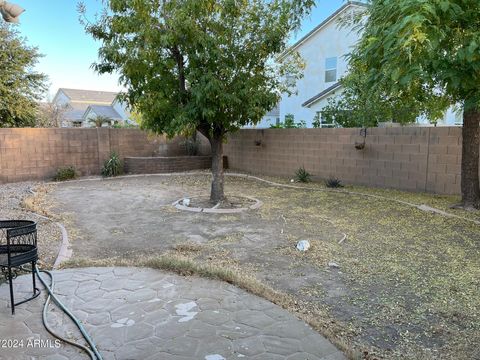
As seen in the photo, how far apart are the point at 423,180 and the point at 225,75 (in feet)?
18.1

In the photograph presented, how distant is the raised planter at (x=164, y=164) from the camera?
13.7m

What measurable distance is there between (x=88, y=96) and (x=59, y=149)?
118 ft

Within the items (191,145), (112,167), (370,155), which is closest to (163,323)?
(370,155)

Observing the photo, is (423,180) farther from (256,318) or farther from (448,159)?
(256,318)

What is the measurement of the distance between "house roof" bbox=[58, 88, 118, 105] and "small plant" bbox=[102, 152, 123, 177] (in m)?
33.1

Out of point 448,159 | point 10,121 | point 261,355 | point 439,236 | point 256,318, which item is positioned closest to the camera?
point 261,355

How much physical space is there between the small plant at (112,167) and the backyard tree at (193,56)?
5620 millimetres

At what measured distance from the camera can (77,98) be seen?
4372 centimetres

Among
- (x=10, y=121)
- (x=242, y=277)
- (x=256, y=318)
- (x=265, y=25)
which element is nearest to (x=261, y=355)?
(x=256, y=318)

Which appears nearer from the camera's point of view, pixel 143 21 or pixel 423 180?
pixel 143 21

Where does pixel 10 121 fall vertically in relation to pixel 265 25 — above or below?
below

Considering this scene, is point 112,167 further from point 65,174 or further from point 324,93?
point 324,93

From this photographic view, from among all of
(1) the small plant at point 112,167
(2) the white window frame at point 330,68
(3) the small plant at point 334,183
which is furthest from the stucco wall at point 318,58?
(1) the small plant at point 112,167

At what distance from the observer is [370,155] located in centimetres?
1027
